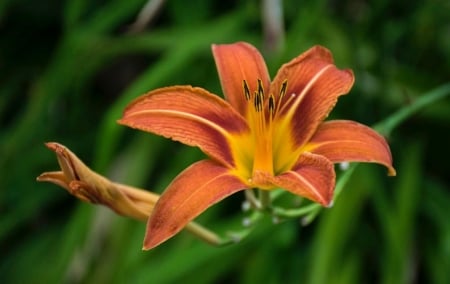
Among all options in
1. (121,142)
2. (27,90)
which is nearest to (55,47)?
(27,90)

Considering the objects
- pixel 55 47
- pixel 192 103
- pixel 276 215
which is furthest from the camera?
pixel 55 47

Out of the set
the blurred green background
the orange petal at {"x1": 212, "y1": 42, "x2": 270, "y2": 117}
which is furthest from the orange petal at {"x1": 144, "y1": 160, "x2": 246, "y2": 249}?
the blurred green background

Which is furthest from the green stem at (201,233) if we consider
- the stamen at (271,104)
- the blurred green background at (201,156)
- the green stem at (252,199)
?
the blurred green background at (201,156)

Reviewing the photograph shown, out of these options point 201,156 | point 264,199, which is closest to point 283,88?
point 264,199

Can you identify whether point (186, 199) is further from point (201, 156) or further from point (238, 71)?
point (201, 156)

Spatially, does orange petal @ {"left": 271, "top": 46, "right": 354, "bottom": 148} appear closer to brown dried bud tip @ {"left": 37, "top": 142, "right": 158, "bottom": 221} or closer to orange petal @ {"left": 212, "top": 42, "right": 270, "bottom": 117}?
orange petal @ {"left": 212, "top": 42, "right": 270, "bottom": 117}

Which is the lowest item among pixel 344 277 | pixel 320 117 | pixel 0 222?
pixel 344 277

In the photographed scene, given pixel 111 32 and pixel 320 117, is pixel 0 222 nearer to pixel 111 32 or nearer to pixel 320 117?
pixel 111 32

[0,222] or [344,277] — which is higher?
[0,222]
